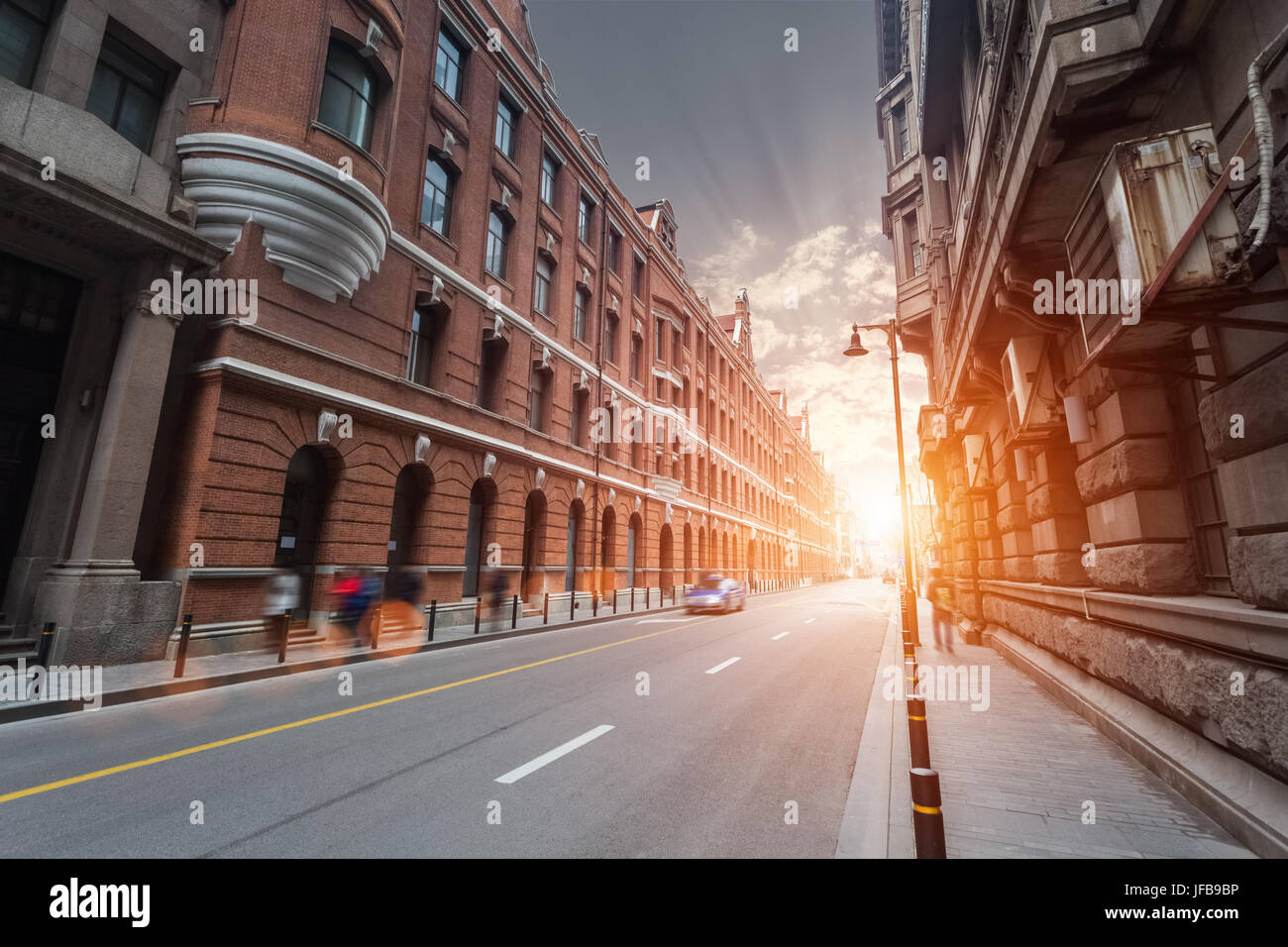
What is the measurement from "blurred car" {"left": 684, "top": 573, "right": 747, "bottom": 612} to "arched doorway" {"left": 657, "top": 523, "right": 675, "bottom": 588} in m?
7.48

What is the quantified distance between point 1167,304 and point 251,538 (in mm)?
14534

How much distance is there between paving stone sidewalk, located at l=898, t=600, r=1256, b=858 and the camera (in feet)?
11.7

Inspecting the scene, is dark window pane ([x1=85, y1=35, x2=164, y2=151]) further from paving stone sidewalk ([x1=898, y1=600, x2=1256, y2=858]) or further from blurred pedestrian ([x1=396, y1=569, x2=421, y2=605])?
paving stone sidewalk ([x1=898, y1=600, x2=1256, y2=858])

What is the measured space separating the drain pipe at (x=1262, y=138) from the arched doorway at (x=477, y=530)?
17699mm

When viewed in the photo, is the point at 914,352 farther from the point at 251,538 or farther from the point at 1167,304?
the point at 251,538

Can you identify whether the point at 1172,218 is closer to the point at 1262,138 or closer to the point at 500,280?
the point at 1262,138

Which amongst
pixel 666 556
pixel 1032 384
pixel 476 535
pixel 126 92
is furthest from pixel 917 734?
pixel 666 556

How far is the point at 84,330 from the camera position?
36.0 ft

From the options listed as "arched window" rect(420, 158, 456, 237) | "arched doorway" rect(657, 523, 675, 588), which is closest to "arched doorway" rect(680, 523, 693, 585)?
"arched doorway" rect(657, 523, 675, 588)

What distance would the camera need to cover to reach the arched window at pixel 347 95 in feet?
45.0

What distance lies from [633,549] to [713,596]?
276 inches

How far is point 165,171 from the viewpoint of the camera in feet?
35.5

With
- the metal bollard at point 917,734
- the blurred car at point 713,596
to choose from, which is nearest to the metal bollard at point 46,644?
the metal bollard at point 917,734
